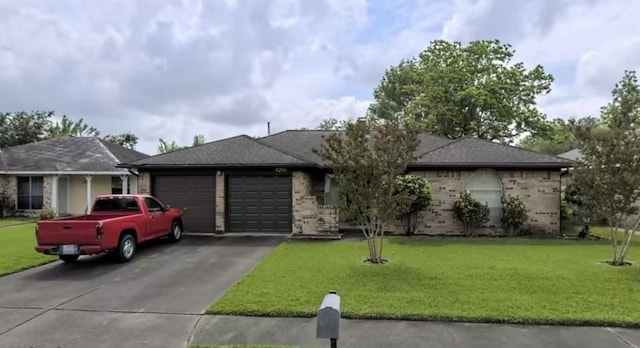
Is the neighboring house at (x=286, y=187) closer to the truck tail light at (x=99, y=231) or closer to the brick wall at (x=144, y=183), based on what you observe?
the brick wall at (x=144, y=183)

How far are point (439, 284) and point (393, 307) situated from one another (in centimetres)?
172

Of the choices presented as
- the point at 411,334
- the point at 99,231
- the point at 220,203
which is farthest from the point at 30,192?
the point at 411,334

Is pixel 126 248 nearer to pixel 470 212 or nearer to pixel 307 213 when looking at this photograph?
pixel 307 213

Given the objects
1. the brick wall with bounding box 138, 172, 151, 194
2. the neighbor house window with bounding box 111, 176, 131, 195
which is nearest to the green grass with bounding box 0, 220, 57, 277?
the brick wall with bounding box 138, 172, 151, 194

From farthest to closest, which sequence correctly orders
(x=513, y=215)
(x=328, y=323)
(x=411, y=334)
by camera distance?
(x=513, y=215), (x=411, y=334), (x=328, y=323)

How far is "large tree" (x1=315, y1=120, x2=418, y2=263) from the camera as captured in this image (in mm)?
9406

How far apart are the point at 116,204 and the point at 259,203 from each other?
4801 mm

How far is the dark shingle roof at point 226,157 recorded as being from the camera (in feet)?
49.1

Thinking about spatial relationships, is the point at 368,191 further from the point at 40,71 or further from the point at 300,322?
the point at 40,71

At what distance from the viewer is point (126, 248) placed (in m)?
10.5

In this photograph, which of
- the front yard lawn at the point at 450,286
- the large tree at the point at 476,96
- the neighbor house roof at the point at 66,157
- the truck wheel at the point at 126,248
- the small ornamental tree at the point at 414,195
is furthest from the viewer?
the large tree at the point at 476,96

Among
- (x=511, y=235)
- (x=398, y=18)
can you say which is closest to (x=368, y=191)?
(x=398, y=18)

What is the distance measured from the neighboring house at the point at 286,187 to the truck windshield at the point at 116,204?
3.33 meters

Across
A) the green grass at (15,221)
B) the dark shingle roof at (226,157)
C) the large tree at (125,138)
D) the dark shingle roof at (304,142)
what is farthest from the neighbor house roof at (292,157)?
the large tree at (125,138)
